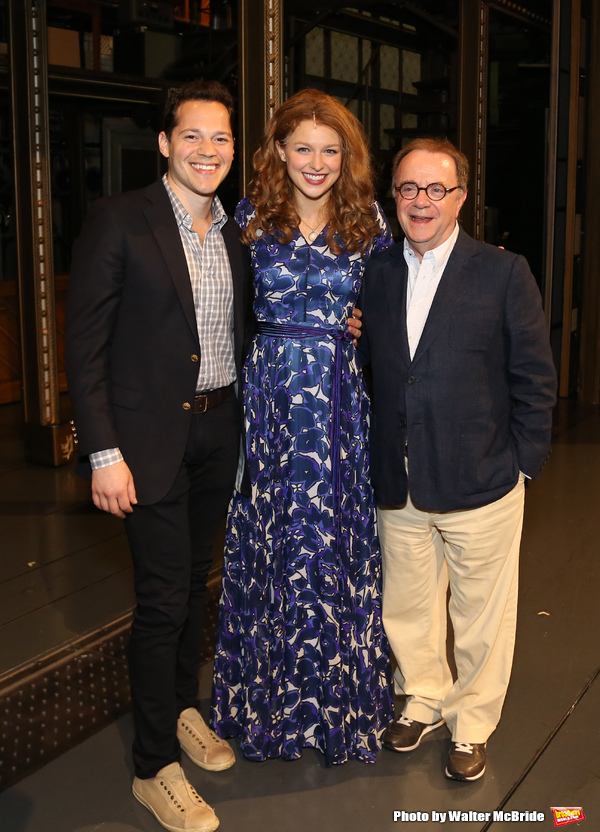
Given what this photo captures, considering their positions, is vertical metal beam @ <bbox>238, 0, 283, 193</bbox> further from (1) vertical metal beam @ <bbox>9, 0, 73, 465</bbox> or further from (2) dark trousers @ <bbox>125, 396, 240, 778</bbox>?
(2) dark trousers @ <bbox>125, 396, 240, 778</bbox>

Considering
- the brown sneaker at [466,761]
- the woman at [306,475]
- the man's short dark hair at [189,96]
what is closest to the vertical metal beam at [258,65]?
the woman at [306,475]

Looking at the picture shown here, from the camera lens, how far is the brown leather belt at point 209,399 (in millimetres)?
2133

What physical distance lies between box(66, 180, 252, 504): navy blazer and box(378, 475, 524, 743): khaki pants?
681mm

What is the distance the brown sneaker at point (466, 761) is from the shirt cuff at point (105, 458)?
1.12 metres

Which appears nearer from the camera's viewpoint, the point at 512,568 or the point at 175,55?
the point at 512,568

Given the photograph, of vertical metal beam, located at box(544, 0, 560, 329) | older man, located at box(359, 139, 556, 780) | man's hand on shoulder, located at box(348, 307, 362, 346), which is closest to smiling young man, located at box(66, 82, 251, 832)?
man's hand on shoulder, located at box(348, 307, 362, 346)

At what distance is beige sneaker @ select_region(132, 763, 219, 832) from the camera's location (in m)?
2.08

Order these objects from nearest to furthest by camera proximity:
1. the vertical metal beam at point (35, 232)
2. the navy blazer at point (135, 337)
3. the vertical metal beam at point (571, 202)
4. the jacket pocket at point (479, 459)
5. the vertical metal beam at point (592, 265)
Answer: the navy blazer at point (135, 337)
the jacket pocket at point (479, 459)
the vertical metal beam at point (35, 232)
the vertical metal beam at point (571, 202)
the vertical metal beam at point (592, 265)

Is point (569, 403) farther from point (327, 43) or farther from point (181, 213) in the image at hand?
point (181, 213)

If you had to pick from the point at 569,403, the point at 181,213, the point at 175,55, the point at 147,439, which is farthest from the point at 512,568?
the point at 175,55

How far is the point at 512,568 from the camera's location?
234 centimetres

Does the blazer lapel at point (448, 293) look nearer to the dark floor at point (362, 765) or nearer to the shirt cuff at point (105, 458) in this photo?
the shirt cuff at point (105, 458)

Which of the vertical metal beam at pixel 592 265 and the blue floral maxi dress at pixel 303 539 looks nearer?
the blue floral maxi dress at pixel 303 539

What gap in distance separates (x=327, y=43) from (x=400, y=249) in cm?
554
